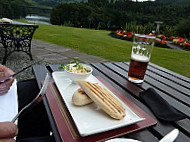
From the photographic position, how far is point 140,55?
116cm

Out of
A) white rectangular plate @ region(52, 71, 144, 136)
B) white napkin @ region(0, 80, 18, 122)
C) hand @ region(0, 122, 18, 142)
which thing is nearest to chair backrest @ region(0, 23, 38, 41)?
white napkin @ region(0, 80, 18, 122)

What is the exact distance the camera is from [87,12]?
20.6m

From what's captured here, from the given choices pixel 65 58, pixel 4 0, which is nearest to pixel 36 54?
pixel 65 58

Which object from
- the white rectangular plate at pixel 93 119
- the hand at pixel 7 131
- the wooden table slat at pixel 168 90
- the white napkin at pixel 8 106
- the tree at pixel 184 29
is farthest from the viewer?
the tree at pixel 184 29

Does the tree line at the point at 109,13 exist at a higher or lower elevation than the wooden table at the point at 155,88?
higher

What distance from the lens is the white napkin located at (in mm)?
749

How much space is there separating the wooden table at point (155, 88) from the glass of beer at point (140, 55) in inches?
3.3

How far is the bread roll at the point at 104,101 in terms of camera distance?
0.69 metres

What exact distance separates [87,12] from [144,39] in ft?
68.8

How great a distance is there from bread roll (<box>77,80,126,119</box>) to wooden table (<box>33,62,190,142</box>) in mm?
104

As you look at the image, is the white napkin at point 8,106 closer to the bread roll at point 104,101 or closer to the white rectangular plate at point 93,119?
the white rectangular plate at point 93,119

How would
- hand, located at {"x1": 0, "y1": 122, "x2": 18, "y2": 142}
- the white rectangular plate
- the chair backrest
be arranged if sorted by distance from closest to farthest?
hand, located at {"x1": 0, "y1": 122, "x2": 18, "y2": 142} → the white rectangular plate → the chair backrest

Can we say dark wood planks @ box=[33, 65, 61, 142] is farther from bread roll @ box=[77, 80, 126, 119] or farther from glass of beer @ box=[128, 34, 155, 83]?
glass of beer @ box=[128, 34, 155, 83]

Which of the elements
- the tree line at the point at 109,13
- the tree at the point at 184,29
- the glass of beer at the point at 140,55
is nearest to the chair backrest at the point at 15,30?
the glass of beer at the point at 140,55
